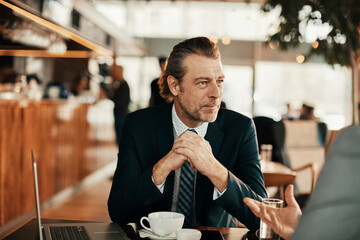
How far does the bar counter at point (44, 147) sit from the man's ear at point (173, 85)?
2.36 m

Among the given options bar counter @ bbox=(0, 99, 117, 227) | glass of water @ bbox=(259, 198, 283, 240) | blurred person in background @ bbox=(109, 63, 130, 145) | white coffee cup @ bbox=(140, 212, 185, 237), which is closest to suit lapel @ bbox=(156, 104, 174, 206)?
white coffee cup @ bbox=(140, 212, 185, 237)

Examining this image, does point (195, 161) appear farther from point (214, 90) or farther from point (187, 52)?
point (187, 52)

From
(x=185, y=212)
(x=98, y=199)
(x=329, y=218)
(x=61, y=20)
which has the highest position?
(x=61, y=20)

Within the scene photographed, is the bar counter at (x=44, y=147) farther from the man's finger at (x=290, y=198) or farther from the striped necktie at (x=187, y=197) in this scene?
the man's finger at (x=290, y=198)

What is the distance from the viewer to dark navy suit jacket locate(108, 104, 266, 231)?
1748mm

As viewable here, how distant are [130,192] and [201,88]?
0.55m

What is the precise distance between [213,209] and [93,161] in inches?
211

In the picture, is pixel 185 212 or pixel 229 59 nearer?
pixel 185 212

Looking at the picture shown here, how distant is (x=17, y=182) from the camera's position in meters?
4.23

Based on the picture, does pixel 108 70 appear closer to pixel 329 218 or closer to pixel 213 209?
pixel 213 209

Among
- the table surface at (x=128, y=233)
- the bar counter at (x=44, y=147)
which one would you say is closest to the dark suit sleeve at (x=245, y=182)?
the table surface at (x=128, y=233)

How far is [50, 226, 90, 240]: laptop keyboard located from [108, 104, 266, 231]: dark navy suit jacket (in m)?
0.29

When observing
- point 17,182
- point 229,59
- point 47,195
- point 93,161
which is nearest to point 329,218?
point 17,182

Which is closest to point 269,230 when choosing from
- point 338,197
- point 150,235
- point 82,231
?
point 150,235
